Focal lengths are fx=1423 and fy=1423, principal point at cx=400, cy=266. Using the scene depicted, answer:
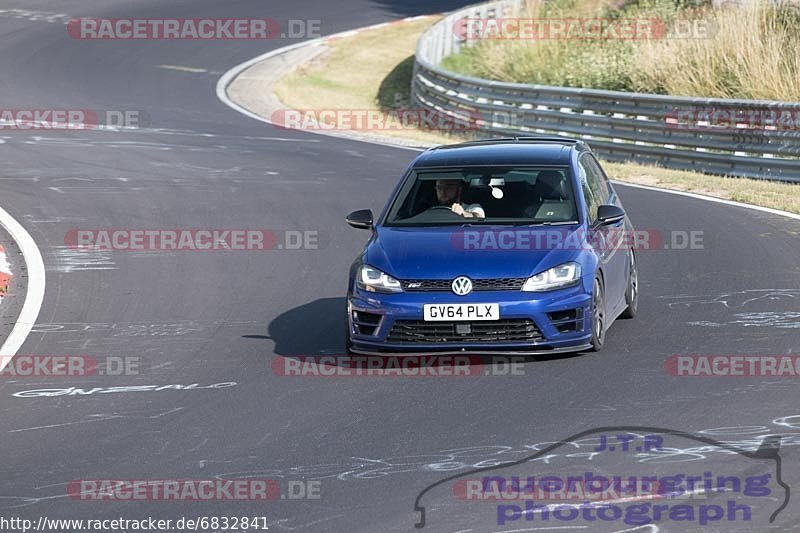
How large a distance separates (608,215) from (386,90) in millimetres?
25869

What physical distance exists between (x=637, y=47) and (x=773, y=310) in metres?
19.1

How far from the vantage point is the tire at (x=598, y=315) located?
10219 millimetres

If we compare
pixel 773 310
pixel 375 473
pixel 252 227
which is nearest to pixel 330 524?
pixel 375 473

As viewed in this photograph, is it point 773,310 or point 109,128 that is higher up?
point 773,310

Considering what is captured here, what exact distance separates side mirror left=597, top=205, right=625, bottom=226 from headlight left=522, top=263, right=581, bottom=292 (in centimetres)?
75

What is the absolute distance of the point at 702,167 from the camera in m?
21.9

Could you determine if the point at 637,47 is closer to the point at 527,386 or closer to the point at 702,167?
the point at 702,167

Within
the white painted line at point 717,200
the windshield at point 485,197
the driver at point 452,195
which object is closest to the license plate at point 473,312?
the windshield at point 485,197

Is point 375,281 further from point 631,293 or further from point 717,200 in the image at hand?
point 717,200

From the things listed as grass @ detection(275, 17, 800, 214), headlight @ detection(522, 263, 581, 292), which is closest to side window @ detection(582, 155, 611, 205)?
headlight @ detection(522, 263, 581, 292)

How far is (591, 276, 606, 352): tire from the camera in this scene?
402 inches

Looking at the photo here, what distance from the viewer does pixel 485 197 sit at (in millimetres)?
11086

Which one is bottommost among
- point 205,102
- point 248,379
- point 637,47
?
point 205,102

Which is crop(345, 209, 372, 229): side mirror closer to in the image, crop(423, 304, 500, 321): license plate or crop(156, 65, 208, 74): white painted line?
crop(423, 304, 500, 321): license plate
